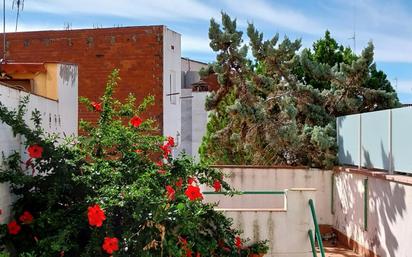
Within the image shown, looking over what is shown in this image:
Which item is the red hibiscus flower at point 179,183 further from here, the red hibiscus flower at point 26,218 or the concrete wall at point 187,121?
the concrete wall at point 187,121

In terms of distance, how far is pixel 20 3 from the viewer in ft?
24.6

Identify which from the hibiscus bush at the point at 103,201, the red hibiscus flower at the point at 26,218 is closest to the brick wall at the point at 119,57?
the hibiscus bush at the point at 103,201

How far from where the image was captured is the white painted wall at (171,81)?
19750 millimetres

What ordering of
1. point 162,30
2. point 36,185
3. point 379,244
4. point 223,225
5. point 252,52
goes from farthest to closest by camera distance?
Result: point 162,30 → point 252,52 → point 379,244 → point 223,225 → point 36,185

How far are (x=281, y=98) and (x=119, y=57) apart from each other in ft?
24.7

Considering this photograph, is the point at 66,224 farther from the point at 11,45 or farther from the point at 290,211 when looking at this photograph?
the point at 11,45

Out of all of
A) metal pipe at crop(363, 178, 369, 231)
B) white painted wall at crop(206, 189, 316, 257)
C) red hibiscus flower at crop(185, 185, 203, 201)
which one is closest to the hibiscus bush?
red hibiscus flower at crop(185, 185, 203, 201)

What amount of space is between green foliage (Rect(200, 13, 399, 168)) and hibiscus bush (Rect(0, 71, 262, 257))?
668 cm

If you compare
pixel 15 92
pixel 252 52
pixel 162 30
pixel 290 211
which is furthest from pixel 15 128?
pixel 162 30

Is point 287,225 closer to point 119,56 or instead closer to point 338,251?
point 338,251

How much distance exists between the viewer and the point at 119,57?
64.3 ft

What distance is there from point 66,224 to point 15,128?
3.50 ft

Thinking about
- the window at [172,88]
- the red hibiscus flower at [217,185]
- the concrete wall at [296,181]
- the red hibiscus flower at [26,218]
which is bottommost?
the concrete wall at [296,181]

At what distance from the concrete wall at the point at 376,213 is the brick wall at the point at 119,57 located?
9.00 meters
